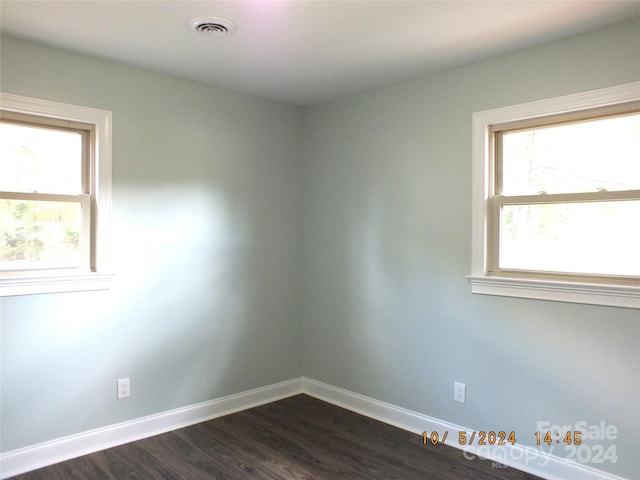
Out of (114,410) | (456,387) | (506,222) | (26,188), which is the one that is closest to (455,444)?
(456,387)

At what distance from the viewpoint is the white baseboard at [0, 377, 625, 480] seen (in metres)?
2.55

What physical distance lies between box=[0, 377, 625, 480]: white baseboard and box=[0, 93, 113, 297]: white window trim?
2.96 ft

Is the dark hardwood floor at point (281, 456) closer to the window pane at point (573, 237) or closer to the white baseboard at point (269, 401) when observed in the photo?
the white baseboard at point (269, 401)

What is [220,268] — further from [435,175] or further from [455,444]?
[455,444]

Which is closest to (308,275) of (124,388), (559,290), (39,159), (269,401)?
(269,401)

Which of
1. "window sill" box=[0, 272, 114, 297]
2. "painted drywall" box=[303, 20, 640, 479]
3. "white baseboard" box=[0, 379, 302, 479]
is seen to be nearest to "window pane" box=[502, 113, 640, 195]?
"painted drywall" box=[303, 20, 640, 479]

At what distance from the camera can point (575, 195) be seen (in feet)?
8.31

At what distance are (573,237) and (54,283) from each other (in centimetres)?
296

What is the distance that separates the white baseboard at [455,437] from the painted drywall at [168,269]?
455 millimetres

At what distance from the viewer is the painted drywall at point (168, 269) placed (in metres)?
2.67

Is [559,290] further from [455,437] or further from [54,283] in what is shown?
[54,283]

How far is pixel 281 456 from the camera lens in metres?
2.83
